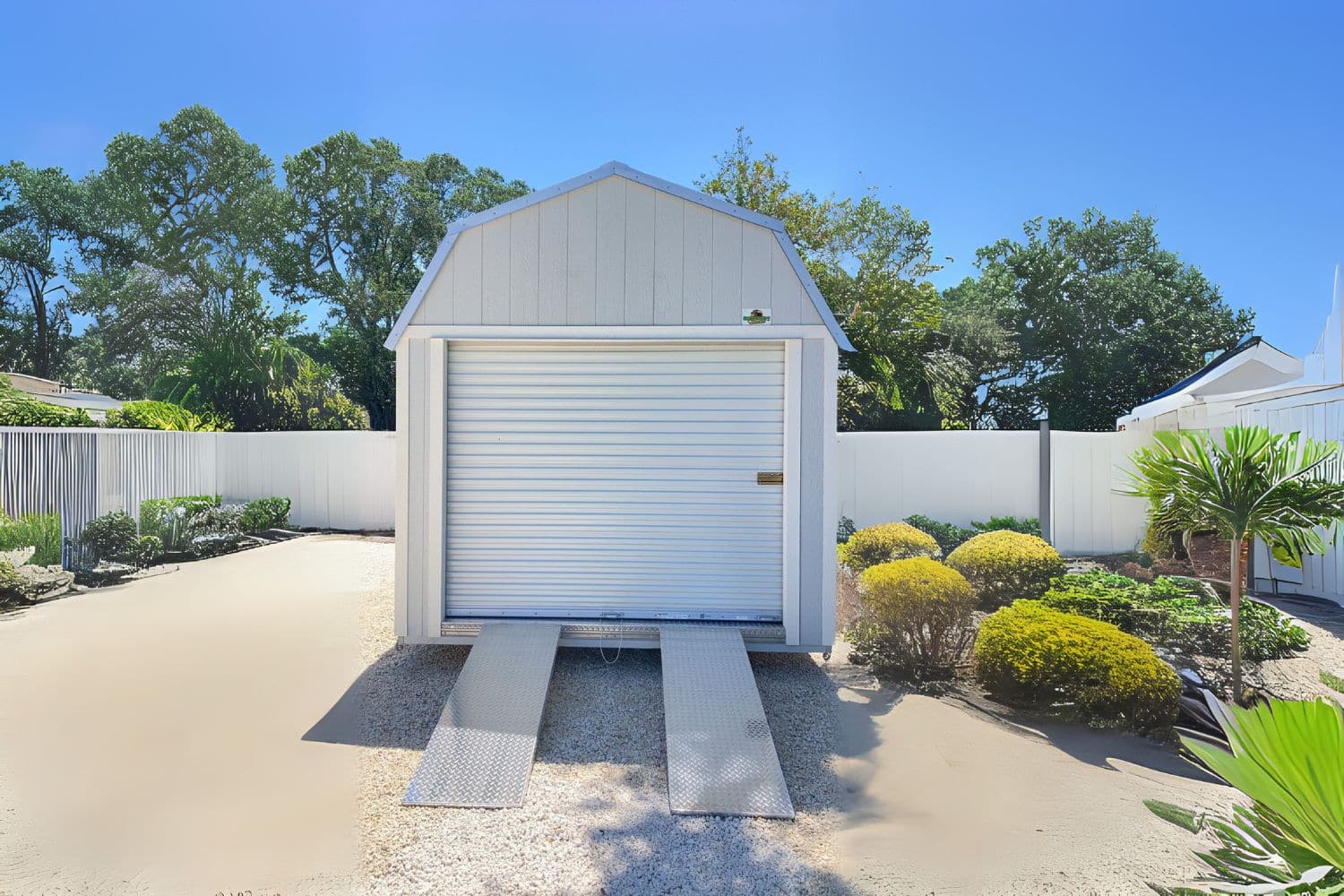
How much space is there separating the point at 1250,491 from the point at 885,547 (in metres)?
3.79

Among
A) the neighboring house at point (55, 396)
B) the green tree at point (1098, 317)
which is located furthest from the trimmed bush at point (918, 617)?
the green tree at point (1098, 317)

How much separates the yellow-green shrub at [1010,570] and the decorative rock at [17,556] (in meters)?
9.41

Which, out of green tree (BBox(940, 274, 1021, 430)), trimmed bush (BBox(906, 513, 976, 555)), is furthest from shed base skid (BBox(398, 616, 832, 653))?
green tree (BBox(940, 274, 1021, 430))

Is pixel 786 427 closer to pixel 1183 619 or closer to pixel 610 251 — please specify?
pixel 610 251

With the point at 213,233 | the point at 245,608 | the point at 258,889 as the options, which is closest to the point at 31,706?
the point at 245,608

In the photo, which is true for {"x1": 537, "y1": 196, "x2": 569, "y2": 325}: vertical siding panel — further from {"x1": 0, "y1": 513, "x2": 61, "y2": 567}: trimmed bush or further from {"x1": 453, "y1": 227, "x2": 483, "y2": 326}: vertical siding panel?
{"x1": 0, "y1": 513, "x2": 61, "y2": 567}: trimmed bush

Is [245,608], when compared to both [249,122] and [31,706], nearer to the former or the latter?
[31,706]

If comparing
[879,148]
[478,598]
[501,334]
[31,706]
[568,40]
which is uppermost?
[879,148]

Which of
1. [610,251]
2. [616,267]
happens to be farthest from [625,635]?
[610,251]

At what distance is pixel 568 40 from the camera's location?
8164 mm

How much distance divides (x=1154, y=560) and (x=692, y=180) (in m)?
13.2

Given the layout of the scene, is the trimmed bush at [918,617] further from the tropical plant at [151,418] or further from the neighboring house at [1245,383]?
the tropical plant at [151,418]

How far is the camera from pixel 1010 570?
21.5 ft

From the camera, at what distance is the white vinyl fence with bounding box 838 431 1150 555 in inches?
385
